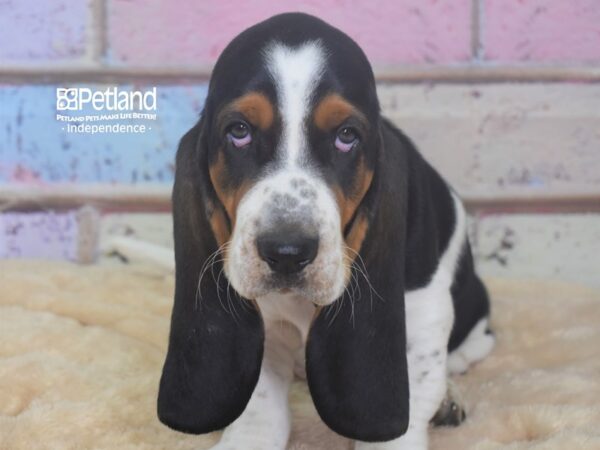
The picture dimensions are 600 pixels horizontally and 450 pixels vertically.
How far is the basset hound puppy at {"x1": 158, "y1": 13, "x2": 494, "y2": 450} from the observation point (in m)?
1.95

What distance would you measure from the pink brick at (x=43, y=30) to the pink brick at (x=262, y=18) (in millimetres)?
149

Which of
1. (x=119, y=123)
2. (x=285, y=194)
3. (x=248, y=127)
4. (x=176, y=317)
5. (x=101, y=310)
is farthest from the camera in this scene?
(x=119, y=123)

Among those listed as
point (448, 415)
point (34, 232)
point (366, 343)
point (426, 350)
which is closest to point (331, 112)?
point (366, 343)

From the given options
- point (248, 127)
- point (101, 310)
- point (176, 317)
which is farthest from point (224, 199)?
point (101, 310)

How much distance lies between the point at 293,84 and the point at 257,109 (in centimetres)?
11

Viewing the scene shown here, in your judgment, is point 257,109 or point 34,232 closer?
point 257,109

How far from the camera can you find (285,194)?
6.31ft

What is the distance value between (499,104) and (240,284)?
Answer: 237cm

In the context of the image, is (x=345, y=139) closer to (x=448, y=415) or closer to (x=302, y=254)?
(x=302, y=254)

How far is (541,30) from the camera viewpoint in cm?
393

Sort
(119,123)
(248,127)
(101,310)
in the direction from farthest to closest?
1. (119,123)
2. (101,310)
3. (248,127)

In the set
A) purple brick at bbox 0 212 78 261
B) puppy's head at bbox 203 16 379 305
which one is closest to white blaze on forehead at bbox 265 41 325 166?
puppy's head at bbox 203 16 379 305

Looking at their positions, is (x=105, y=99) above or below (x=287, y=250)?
below

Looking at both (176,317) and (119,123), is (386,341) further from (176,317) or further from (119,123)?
(119,123)
